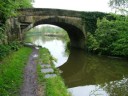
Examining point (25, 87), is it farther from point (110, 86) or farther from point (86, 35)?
point (86, 35)

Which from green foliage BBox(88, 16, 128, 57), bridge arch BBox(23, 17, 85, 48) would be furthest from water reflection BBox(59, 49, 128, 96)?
bridge arch BBox(23, 17, 85, 48)

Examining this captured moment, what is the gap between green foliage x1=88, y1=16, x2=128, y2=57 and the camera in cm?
2109

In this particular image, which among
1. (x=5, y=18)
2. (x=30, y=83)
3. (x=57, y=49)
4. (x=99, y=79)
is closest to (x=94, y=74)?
(x=99, y=79)

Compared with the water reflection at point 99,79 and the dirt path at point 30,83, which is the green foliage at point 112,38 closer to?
the water reflection at point 99,79

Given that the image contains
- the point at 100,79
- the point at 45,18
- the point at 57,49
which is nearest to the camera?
the point at 100,79

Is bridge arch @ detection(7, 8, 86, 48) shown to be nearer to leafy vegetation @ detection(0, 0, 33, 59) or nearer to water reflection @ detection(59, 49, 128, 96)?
leafy vegetation @ detection(0, 0, 33, 59)

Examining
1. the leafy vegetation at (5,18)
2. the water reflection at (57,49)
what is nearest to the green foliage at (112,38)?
the water reflection at (57,49)

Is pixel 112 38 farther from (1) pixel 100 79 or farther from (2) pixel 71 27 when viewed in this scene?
(1) pixel 100 79

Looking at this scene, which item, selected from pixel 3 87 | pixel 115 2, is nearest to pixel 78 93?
pixel 3 87

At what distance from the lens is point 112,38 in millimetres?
22984

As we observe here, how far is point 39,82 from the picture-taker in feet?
31.9

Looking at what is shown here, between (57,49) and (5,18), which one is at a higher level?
(5,18)

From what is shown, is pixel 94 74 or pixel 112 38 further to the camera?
pixel 112 38

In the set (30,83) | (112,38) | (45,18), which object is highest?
(45,18)
